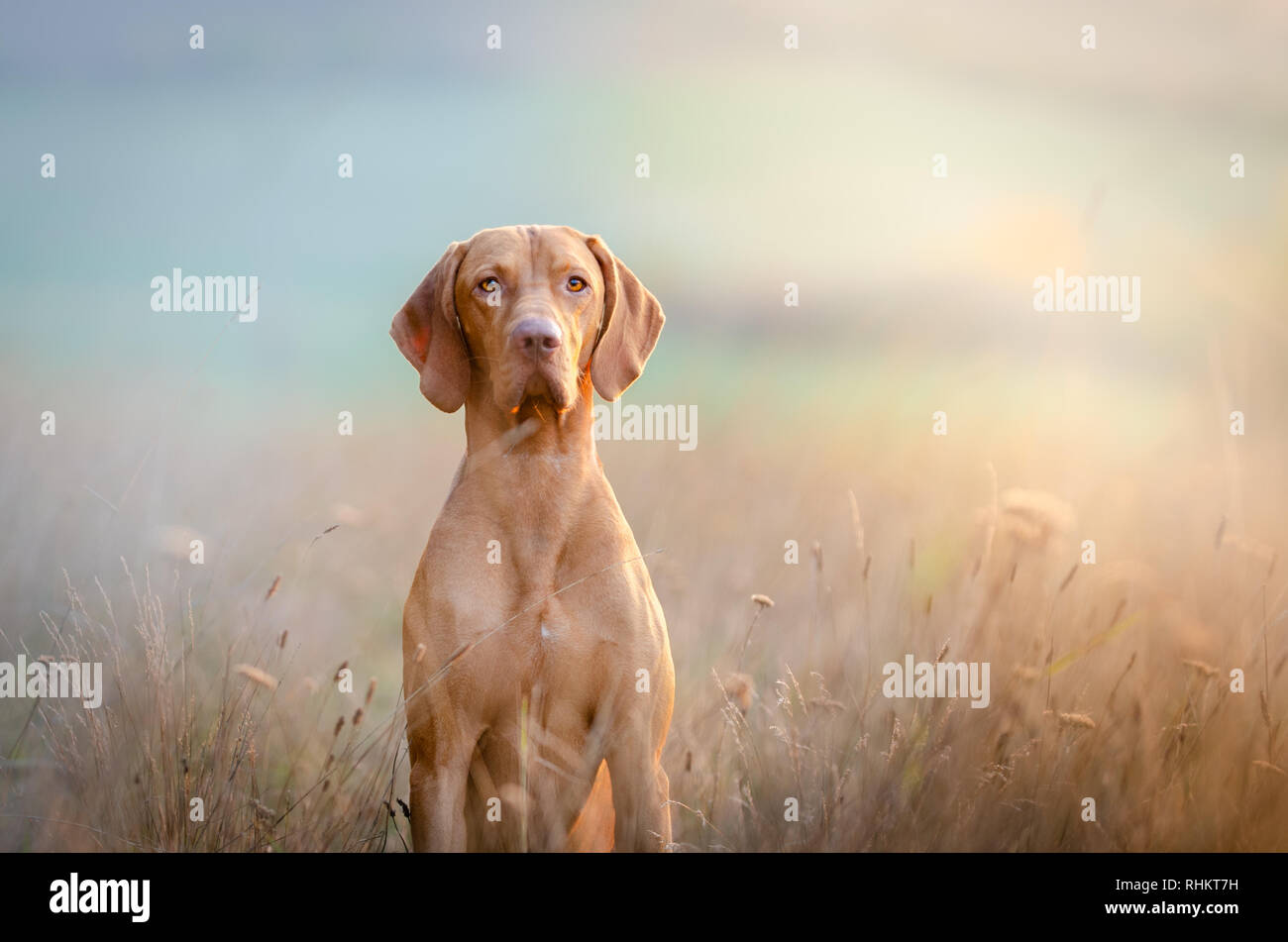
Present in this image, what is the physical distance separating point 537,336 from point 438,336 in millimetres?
491

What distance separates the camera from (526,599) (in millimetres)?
3633

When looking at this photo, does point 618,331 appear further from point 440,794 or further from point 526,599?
point 440,794

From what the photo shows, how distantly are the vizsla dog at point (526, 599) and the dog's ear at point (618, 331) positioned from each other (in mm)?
22

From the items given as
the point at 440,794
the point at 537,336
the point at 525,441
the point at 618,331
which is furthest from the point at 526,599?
the point at 618,331

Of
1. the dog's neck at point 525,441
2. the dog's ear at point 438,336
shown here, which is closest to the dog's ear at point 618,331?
the dog's neck at point 525,441

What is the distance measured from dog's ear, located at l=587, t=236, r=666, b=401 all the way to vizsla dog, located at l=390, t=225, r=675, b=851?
0.02 metres

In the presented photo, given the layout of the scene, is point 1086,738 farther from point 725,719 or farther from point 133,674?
point 133,674

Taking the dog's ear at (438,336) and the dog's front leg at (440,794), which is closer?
the dog's front leg at (440,794)

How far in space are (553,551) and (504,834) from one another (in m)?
0.92

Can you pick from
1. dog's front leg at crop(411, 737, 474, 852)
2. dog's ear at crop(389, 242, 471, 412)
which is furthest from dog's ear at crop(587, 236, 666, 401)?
dog's front leg at crop(411, 737, 474, 852)

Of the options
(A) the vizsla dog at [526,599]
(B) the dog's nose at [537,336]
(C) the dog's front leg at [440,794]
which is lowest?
(C) the dog's front leg at [440,794]

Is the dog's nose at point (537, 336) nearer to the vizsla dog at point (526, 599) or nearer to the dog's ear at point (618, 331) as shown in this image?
the vizsla dog at point (526, 599)

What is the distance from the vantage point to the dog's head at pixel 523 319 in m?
3.57

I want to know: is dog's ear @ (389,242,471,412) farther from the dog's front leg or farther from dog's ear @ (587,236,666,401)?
the dog's front leg
